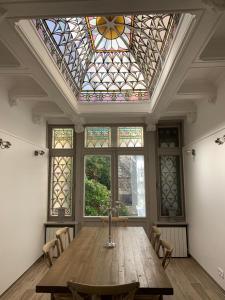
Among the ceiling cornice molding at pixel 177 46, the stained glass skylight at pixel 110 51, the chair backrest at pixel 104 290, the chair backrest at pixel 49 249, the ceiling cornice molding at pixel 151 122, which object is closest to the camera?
the chair backrest at pixel 104 290

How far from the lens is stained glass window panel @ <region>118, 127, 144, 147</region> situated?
5652 millimetres

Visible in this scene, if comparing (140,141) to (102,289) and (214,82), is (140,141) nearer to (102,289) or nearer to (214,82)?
(214,82)

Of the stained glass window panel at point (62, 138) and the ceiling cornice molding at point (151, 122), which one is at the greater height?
the ceiling cornice molding at point (151, 122)

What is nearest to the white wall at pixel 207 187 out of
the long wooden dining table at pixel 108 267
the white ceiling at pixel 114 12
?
the white ceiling at pixel 114 12

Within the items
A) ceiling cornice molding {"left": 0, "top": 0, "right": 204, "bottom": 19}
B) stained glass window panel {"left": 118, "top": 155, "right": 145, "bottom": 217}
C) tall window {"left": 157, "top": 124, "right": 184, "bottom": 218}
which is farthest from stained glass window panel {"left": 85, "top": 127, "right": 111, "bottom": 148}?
ceiling cornice molding {"left": 0, "top": 0, "right": 204, "bottom": 19}

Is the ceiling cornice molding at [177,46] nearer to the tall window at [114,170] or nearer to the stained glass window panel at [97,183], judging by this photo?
the tall window at [114,170]

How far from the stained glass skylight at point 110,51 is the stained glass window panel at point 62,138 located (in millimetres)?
1253

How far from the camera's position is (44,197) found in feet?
17.4

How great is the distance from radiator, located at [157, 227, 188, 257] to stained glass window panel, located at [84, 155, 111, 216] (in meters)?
1.31

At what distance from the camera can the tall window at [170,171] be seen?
5.41m

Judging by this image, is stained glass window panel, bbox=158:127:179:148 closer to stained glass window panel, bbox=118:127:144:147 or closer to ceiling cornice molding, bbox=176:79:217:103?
stained glass window panel, bbox=118:127:144:147

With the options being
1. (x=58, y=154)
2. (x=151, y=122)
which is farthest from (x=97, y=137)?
(x=151, y=122)

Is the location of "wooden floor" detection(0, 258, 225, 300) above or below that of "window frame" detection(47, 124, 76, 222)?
below

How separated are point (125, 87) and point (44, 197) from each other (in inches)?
107
